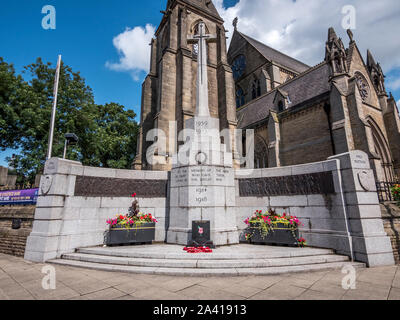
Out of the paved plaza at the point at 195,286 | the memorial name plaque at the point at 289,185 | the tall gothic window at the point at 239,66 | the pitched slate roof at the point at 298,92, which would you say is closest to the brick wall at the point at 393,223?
the paved plaza at the point at 195,286

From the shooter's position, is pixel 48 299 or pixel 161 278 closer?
pixel 48 299

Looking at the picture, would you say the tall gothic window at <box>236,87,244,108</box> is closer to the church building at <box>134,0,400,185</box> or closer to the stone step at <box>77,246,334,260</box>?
the church building at <box>134,0,400,185</box>

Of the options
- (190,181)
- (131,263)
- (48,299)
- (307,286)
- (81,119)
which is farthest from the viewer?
(81,119)

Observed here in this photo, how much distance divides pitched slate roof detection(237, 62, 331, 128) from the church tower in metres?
7.22

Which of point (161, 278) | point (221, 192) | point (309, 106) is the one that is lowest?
point (161, 278)

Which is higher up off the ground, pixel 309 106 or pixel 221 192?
pixel 309 106

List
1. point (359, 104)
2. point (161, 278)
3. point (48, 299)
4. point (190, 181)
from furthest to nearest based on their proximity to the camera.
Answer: point (359, 104)
point (190, 181)
point (161, 278)
point (48, 299)

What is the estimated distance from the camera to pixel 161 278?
4676 mm

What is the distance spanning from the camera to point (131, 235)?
756cm

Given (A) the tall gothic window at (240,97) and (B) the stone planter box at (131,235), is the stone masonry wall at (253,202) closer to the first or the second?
(B) the stone planter box at (131,235)

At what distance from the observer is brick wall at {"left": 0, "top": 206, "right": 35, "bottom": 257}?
25.9 ft

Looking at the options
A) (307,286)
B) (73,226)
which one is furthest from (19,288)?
(307,286)
